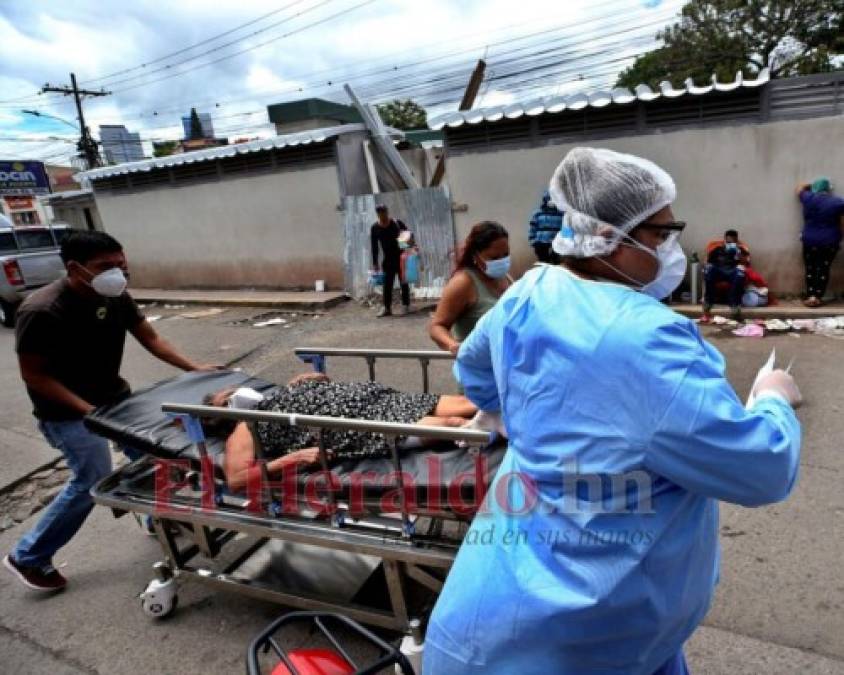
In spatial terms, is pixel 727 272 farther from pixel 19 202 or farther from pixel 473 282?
pixel 19 202

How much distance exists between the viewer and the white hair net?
1.16 metres

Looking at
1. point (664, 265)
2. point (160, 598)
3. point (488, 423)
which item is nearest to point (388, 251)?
point (160, 598)

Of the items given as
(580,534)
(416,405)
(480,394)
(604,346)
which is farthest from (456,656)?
(416,405)

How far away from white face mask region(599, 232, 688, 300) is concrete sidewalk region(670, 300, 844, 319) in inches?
222

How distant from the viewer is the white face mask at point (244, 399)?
8.53 ft

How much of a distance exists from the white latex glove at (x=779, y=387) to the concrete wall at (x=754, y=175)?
6.60m

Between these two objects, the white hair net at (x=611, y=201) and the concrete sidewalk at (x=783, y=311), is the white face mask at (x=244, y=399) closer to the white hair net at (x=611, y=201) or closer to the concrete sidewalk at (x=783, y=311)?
the white hair net at (x=611, y=201)

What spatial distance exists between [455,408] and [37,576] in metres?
2.23

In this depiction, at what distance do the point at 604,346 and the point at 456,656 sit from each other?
776 millimetres

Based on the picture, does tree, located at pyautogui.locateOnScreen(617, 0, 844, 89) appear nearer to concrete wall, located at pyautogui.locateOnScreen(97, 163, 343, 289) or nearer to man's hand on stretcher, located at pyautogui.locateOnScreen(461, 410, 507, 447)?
concrete wall, located at pyautogui.locateOnScreen(97, 163, 343, 289)

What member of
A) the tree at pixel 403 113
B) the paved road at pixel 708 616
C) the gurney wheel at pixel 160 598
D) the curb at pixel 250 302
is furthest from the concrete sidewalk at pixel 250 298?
the tree at pixel 403 113

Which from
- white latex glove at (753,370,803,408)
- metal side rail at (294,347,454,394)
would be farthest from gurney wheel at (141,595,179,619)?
white latex glove at (753,370,803,408)

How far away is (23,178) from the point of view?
1149 inches

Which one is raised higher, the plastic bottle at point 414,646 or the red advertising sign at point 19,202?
the red advertising sign at point 19,202
